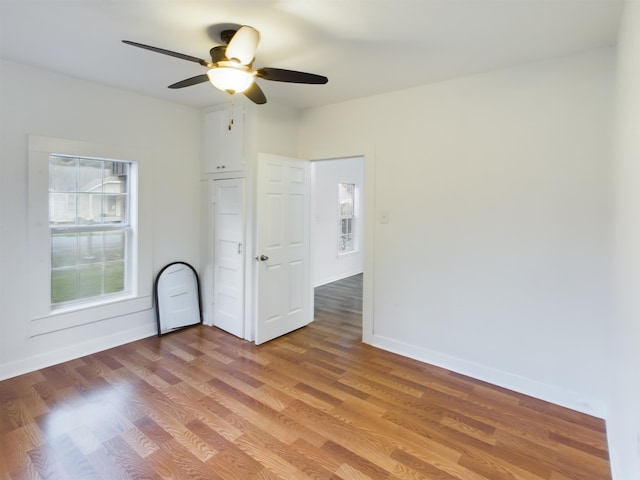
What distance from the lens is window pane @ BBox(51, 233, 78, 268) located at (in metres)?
3.10

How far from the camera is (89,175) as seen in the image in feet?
10.8

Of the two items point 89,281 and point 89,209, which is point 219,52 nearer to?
point 89,209

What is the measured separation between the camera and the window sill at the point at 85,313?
9.75ft

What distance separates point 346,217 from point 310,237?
3.33 m

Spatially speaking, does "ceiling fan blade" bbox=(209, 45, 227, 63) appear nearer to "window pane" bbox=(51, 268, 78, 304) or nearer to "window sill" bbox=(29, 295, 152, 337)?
"window pane" bbox=(51, 268, 78, 304)

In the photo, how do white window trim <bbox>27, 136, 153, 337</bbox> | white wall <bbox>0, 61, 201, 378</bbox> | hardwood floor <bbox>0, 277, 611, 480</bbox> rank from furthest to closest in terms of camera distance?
white window trim <bbox>27, 136, 153, 337</bbox>, white wall <bbox>0, 61, 201, 378</bbox>, hardwood floor <bbox>0, 277, 611, 480</bbox>

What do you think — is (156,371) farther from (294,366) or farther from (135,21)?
(135,21)

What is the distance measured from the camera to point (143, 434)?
6.95 ft

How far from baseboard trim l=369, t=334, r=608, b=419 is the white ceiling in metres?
2.47

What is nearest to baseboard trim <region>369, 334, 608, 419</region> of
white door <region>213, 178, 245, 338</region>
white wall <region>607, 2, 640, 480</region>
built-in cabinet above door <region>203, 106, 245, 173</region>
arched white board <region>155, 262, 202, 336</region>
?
white wall <region>607, 2, 640, 480</region>

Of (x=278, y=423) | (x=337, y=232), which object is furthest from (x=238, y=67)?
(x=337, y=232)

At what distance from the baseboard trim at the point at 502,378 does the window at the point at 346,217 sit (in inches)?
149

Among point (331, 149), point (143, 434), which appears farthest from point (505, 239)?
point (143, 434)

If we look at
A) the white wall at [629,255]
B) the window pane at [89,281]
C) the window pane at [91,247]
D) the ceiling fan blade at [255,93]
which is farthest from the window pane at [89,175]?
the white wall at [629,255]
